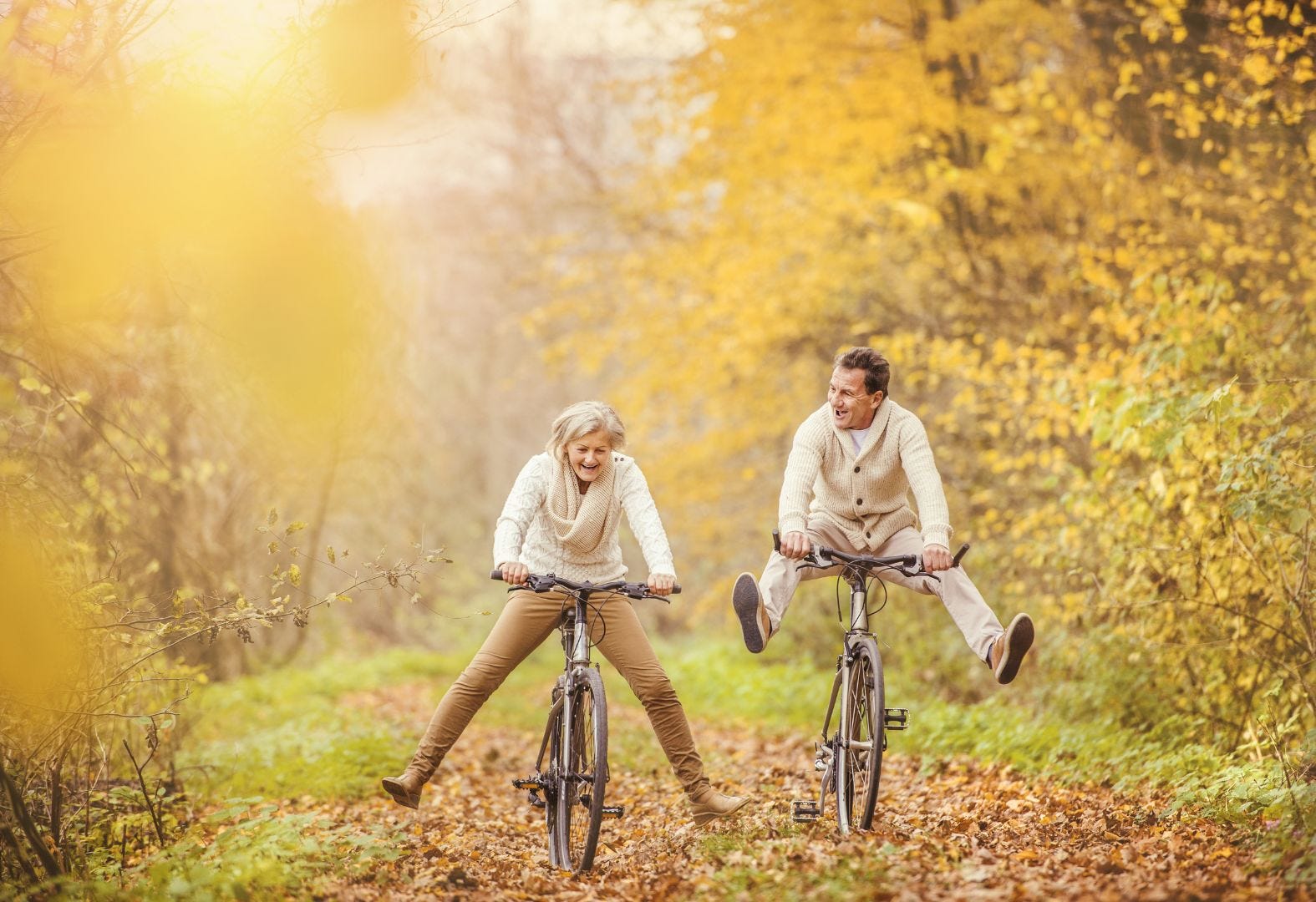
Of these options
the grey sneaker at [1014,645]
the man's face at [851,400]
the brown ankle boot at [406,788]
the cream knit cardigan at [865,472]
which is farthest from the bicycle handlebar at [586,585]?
the grey sneaker at [1014,645]

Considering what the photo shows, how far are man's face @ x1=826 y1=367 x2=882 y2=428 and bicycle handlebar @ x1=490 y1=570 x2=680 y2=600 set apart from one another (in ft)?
3.83

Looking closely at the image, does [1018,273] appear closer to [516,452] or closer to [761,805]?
[761,805]

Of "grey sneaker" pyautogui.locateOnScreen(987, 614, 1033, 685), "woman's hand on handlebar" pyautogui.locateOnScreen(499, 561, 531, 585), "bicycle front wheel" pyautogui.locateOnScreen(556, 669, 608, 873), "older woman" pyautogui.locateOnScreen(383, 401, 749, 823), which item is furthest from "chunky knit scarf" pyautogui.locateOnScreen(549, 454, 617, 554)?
"grey sneaker" pyautogui.locateOnScreen(987, 614, 1033, 685)

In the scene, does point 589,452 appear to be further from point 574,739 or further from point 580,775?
point 580,775

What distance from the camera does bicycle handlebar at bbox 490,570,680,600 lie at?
5.62 metres

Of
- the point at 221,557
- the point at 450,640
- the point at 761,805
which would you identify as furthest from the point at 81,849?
the point at 450,640

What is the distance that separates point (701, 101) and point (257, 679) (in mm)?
9223

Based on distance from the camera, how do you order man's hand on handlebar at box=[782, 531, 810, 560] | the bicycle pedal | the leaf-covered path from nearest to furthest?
the leaf-covered path, man's hand on handlebar at box=[782, 531, 810, 560], the bicycle pedal

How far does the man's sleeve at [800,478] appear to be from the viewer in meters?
5.71

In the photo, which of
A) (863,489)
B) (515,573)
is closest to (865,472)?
(863,489)

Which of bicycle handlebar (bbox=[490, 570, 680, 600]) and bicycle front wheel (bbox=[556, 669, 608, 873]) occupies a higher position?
bicycle handlebar (bbox=[490, 570, 680, 600])

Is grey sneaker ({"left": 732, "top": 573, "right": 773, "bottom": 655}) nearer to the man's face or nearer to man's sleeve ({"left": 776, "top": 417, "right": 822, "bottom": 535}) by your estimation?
man's sleeve ({"left": 776, "top": 417, "right": 822, "bottom": 535})

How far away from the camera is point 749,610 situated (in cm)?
554

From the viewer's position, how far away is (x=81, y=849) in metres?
6.06
